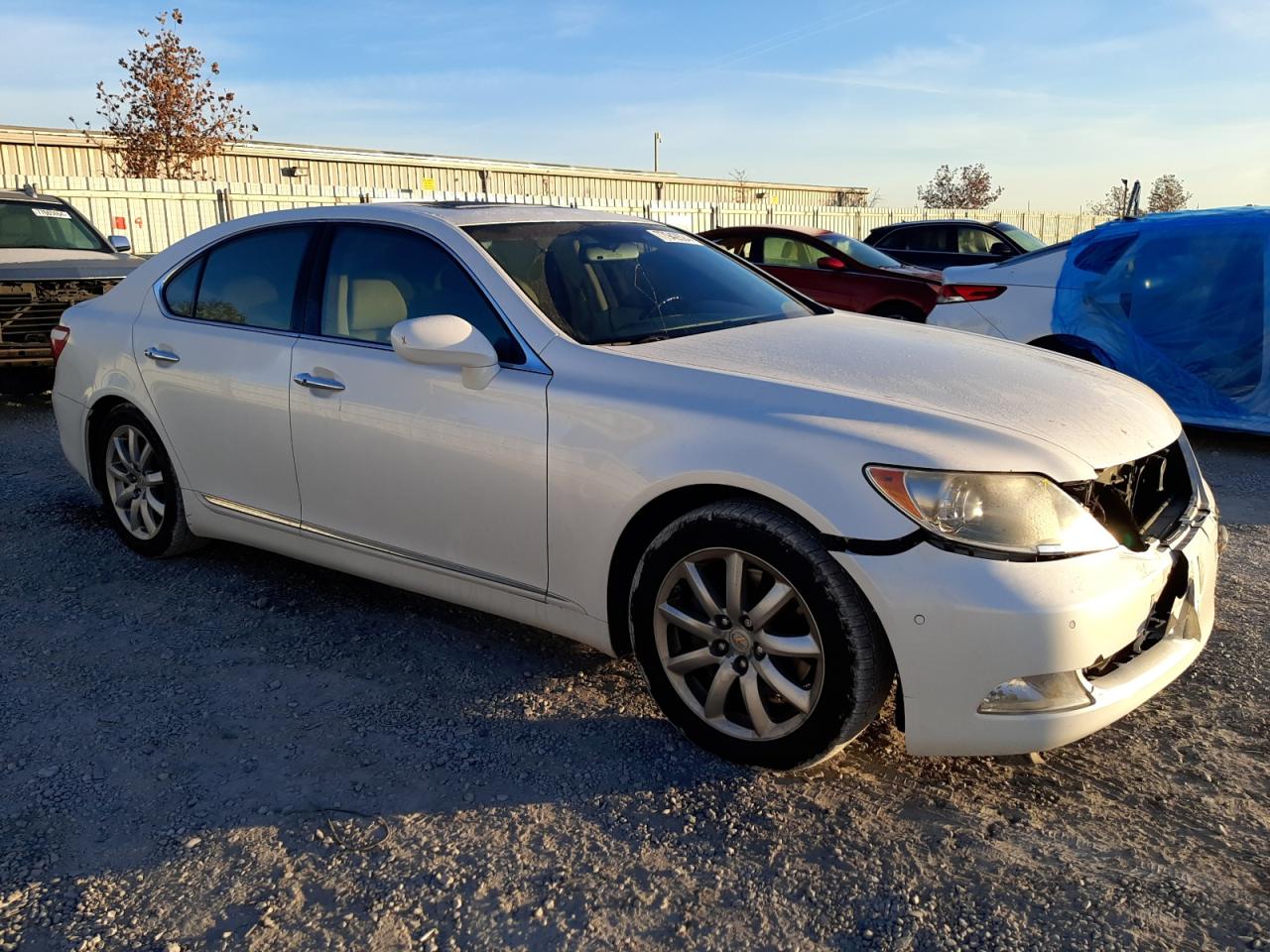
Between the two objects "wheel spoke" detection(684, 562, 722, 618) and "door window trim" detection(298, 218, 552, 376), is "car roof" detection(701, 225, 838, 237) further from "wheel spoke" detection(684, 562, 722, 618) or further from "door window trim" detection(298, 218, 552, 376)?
"wheel spoke" detection(684, 562, 722, 618)

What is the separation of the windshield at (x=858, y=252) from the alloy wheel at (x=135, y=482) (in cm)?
809

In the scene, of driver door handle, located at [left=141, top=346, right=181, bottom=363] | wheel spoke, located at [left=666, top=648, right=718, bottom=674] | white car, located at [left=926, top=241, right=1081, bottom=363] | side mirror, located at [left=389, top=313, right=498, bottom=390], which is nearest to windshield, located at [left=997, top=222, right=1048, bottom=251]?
white car, located at [left=926, top=241, right=1081, bottom=363]

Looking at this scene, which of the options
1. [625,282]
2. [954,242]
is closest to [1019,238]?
[954,242]

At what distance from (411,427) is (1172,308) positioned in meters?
5.47

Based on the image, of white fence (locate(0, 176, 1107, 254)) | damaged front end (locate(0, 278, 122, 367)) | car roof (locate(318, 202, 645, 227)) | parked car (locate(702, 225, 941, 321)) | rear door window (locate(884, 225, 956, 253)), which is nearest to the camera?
car roof (locate(318, 202, 645, 227))

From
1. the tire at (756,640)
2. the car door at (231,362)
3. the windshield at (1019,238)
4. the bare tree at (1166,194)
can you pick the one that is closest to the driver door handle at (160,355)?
the car door at (231,362)

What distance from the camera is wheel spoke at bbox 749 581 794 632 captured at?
2658mm

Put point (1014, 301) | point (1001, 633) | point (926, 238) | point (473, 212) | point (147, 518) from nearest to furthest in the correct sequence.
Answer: point (1001, 633)
point (473, 212)
point (147, 518)
point (1014, 301)
point (926, 238)

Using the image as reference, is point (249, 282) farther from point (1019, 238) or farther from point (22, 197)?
point (1019, 238)

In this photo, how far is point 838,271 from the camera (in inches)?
425

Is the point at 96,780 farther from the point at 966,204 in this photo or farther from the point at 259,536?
the point at 966,204

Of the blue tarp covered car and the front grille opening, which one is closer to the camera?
the front grille opening

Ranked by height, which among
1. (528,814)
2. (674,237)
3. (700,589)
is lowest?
(528,814)

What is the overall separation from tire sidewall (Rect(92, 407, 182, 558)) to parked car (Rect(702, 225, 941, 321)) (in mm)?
6713
